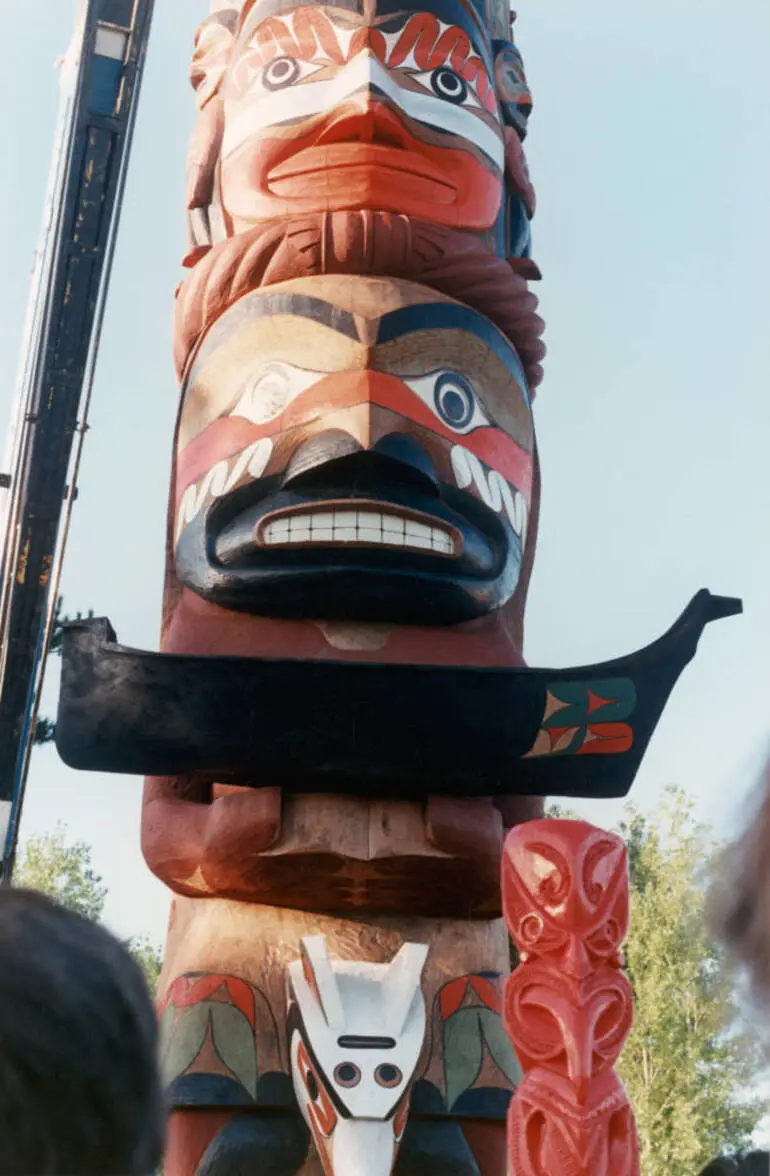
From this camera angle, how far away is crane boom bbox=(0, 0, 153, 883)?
7.01 metres

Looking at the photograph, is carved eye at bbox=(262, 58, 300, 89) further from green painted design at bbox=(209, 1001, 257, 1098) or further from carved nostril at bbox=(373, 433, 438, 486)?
green painted design at bbox=(209, 1001, 257, 1098)

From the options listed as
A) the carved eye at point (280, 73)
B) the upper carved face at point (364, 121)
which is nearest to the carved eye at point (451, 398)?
the upper carved face at point (364, 121)

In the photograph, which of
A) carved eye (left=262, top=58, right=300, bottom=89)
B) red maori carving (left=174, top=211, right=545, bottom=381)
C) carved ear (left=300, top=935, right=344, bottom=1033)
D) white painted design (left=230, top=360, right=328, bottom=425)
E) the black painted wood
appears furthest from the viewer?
carved eye (left=262, top=58, right=300, bottom=89)

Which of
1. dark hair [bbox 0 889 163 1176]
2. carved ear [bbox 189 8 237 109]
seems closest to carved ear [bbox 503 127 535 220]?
carved ear [bbox 189 8 237 109]

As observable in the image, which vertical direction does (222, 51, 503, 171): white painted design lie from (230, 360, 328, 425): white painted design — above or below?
above

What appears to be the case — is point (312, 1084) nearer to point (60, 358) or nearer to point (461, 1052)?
point (461, 1052)

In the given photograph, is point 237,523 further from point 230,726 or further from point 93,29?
point 93,29

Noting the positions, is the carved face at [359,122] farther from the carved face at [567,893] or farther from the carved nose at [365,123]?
the carved face at [567,893]

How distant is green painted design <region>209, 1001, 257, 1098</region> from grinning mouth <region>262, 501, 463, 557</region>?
1.88 metres

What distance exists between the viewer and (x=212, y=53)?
775cm

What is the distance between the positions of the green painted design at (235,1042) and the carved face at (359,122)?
367 cm

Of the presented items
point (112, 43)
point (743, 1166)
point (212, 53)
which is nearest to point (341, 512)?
point (112, 43)

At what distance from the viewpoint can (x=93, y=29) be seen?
23.5ft

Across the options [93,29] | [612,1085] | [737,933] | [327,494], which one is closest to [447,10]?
[93,29]
